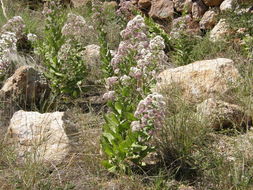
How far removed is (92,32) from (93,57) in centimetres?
138

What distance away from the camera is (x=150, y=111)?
3.18 metres

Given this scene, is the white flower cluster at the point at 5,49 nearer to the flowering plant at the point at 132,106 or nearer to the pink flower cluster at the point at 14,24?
the pink flower cluster at the point at 14,24

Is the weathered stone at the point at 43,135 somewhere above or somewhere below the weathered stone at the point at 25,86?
below

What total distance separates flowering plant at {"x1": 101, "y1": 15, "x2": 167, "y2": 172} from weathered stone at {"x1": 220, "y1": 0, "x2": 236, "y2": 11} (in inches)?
147

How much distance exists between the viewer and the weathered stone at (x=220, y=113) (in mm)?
4262

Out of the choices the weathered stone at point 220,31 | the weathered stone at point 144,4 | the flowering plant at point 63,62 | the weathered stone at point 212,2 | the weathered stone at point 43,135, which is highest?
the weathered stone at point 144,4

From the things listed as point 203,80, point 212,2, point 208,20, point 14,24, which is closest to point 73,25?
point 14,24

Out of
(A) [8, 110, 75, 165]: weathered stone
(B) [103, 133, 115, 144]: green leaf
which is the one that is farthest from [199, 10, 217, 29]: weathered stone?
(B) [103, 133, 115, 144]: green leaf

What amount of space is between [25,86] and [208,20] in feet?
12.3

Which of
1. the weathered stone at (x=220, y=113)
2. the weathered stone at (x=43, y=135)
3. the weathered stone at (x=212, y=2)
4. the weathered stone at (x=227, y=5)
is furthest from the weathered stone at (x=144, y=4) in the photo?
the weathered stone at (x=43, y=135)

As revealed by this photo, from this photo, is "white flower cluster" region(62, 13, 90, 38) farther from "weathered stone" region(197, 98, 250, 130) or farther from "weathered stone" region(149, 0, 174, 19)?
"weathered stone" region(149, 0, 174, 19)

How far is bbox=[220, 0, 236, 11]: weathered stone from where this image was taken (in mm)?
6947

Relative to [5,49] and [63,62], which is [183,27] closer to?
[63,62]

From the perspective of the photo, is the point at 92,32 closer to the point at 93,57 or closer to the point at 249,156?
the point at 93,57
